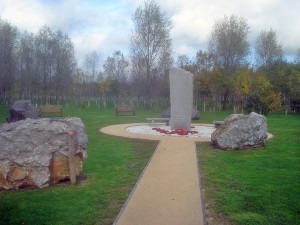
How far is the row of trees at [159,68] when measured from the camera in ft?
136

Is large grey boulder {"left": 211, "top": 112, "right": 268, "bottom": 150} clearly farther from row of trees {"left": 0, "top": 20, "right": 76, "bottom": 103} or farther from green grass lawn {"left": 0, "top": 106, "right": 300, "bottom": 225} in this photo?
row of trees {"left": 0, "top": 20, "right": 76, "bottom": 103}

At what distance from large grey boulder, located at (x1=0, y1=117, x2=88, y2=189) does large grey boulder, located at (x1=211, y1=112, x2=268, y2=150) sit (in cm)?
715

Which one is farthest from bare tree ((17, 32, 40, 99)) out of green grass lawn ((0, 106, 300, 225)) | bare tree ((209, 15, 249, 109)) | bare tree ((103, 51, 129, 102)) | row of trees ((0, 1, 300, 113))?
green grass lawn ((0, 106, 300, 225))

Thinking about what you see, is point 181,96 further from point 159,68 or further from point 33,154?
point 159,68

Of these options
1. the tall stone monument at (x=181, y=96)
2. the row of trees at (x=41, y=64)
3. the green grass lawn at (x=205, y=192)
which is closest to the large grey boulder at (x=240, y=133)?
the green grass lawn at (x=205, y=192)

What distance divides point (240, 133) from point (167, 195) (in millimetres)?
7092

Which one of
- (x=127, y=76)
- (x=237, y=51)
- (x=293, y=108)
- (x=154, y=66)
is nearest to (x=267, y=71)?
(x=237, y=51)

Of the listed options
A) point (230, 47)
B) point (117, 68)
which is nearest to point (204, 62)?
point (230, 47)

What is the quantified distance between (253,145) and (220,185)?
6041 mm

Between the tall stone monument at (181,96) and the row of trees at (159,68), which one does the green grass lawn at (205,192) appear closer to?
the tall stone monument at (181,96)

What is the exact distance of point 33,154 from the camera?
26.6 feet

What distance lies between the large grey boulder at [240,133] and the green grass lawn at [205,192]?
774 mm

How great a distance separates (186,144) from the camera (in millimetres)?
14531

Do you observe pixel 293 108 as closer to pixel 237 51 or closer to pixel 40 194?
pixel 237 51
